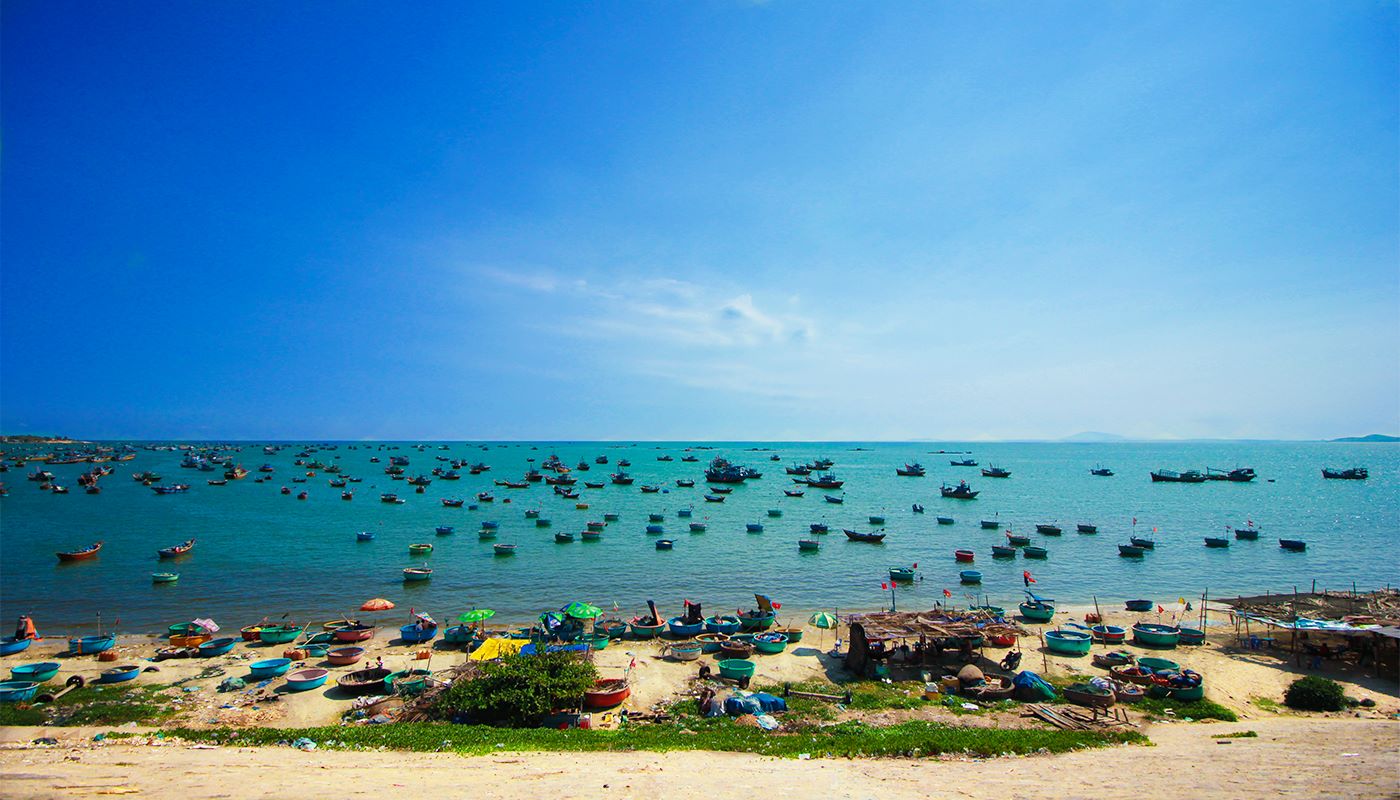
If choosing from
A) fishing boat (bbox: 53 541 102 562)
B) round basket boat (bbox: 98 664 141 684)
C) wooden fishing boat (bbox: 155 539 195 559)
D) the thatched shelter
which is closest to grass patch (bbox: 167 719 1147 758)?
the thatched shelter

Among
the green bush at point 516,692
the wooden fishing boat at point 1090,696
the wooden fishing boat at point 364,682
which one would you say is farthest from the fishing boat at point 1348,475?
the wooden fishing boat at point 364,682

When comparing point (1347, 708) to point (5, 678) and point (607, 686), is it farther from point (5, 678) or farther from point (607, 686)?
point (5, 678)

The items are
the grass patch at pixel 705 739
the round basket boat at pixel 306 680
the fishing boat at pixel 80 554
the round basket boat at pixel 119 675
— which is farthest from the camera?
the fishing boat at pixel 80 554

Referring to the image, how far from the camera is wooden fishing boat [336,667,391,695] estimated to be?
69.8 feet

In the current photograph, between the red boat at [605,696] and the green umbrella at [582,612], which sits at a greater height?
the green umbrella at [582,612]

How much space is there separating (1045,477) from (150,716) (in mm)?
147621

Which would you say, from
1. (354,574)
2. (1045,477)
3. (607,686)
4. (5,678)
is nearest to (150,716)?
(5,678)

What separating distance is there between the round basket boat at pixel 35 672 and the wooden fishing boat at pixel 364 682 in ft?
34.8

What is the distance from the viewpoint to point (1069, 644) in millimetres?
25484

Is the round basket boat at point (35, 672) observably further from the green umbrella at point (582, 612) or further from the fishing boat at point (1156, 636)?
the fishing boat at point (1156, 636)

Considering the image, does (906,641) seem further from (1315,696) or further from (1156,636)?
(1315,696)

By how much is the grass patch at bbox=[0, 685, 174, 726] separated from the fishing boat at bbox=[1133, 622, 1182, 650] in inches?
1433

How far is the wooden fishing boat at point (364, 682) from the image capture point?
69.8 feet

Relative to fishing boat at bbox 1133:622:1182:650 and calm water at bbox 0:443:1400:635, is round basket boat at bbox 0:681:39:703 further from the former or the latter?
fishing boat at bbox 1133:622:1182:650
